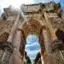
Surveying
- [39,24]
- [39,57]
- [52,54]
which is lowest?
[39,57]

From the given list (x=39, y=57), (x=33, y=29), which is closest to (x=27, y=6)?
(x=33, y=29)

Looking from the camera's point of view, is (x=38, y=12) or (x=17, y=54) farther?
(x=38, y=12)

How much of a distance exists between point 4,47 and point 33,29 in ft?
22.3

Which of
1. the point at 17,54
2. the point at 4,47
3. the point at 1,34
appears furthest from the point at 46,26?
the point at 4,47

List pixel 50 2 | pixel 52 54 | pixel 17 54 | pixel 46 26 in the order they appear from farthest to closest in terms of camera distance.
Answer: pixel 50 2
pixel 46 26
pixel 17 54
pixel 52 54

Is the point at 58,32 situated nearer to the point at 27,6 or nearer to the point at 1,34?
the point at 1,34

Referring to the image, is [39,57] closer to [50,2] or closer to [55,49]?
[55,49]

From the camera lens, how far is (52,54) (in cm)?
984

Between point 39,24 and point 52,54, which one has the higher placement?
point 52,54

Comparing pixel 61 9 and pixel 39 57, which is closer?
pixel 39 57

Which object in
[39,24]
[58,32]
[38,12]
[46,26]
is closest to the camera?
[58,32]

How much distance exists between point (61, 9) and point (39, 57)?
24.9 feet

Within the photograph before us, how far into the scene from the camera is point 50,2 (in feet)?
72.3

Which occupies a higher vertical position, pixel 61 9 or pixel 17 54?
pixel 17 54
